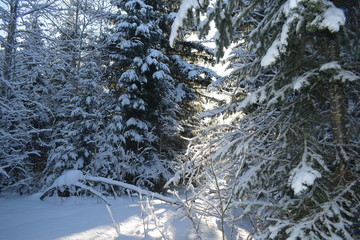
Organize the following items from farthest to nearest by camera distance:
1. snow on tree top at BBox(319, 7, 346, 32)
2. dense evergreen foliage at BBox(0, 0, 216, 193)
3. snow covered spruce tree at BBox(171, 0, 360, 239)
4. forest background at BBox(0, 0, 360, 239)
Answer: dense evergreen foliage at BBox(0, 0, 216, 193) < forest background at BBox(0, 0, 360, 239) < snow covered spruce tree at BBox(171, 0, 360, 239) < snow on tree top at BBox(319, 7, 346, 32)

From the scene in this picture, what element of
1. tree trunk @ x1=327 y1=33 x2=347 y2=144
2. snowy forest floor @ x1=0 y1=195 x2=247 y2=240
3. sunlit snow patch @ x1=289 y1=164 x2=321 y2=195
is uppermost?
tree trunk @ x1=327 y1=33 x2=347 y2=144

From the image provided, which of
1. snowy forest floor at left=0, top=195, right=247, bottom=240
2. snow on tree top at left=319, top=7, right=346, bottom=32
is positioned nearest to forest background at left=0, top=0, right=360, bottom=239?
snow on tree top at left=319, top=7, right=346, bottom=32

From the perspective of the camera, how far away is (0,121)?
21.1ft

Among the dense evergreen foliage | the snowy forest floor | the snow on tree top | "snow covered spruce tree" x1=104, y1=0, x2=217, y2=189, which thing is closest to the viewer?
the snow on tree top

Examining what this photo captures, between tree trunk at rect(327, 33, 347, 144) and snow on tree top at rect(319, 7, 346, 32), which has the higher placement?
snow on tree top at rect(319, 7, 346, 32)

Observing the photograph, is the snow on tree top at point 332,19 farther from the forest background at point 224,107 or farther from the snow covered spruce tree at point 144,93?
the snow covered spruce tree at point 144,93

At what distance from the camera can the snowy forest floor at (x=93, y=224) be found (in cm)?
285

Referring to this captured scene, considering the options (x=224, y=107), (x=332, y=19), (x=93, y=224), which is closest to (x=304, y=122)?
(x=332, y=19)

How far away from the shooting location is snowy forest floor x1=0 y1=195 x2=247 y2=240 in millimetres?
2848

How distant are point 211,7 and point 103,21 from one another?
480 inches

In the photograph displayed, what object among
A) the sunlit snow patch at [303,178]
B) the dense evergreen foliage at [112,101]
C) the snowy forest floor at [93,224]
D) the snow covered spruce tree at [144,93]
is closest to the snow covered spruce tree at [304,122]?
the sunlit snow patch at [303,178]

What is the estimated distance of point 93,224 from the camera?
127 inches

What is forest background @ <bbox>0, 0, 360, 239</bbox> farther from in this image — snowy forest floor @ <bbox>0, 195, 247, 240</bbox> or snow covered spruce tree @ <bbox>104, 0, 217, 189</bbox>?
snowy forest floor @ <bbox>0, 195, 247, 240</bbox>

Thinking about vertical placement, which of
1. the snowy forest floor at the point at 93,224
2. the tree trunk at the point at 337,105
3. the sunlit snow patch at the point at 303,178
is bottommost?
the snowy forest floor at the point at 93,224
